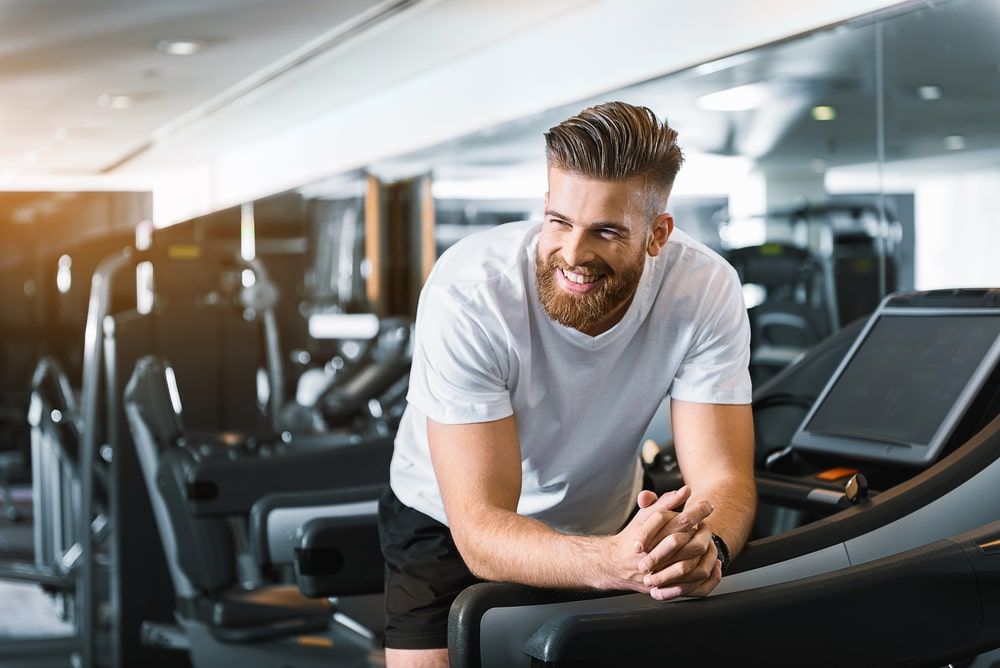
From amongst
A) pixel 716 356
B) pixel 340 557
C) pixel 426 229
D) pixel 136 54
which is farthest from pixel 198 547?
pixel 136 54

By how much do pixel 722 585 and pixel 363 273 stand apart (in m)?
5.51

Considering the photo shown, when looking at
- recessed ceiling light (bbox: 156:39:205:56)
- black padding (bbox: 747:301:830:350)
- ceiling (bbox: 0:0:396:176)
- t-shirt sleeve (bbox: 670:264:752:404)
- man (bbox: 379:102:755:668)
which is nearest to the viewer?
man (bbox: 379:102:755:668)

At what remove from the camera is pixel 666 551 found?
4.26ft

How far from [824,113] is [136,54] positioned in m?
3.80

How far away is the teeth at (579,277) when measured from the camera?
4.88ft

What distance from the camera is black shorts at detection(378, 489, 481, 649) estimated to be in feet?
5.73

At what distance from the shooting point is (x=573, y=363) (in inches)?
63.6

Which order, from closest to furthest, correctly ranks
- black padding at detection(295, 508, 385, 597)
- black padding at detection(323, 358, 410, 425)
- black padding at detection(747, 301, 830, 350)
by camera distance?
1. black padding at detection(295, 508, 385, 597)
2. black padding at detection(747, 301, 830, 350)
3. black padding at detection(323, 358, 410, 425)

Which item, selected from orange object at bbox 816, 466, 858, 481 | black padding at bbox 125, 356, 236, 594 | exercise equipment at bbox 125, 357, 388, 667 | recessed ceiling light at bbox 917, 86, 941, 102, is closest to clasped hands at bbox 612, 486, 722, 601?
orange object at bbox 816, 466, 858, 481

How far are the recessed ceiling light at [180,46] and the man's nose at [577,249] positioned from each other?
4586 mm

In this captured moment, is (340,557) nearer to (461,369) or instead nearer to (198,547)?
(461,369)

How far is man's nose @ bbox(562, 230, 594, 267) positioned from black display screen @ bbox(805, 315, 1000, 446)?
0.65 m

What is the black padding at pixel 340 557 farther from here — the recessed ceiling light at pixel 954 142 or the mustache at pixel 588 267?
the recessed ceiling light at pixel 954 142

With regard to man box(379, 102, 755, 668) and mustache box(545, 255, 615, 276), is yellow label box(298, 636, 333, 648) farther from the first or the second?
mustache box(545, 255, 615, 276)
